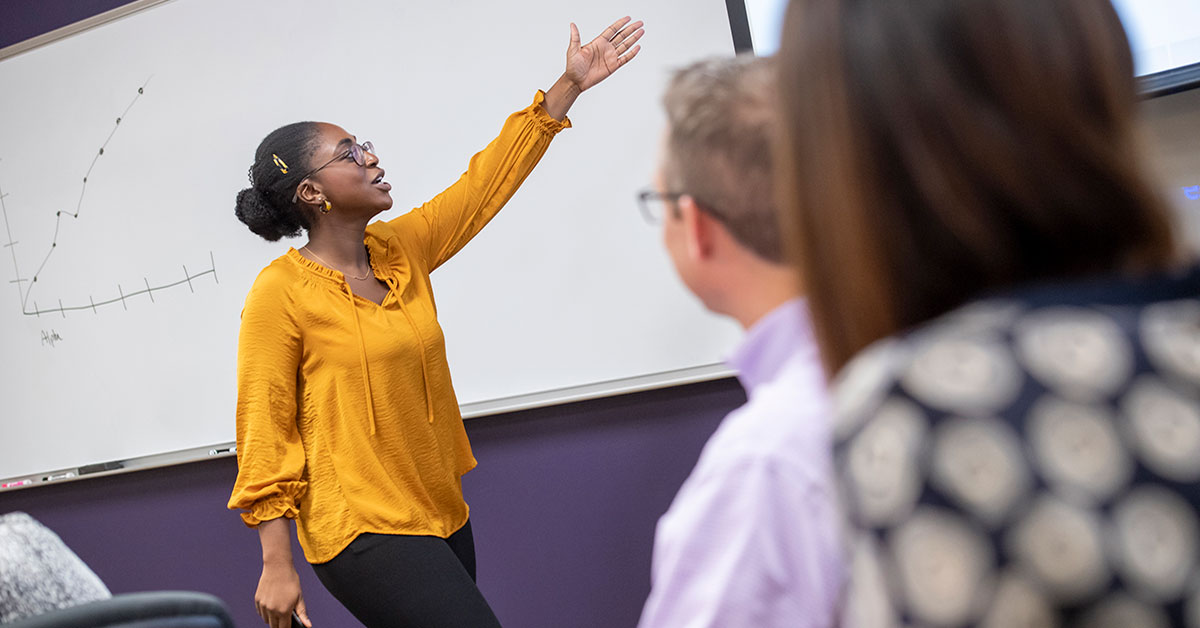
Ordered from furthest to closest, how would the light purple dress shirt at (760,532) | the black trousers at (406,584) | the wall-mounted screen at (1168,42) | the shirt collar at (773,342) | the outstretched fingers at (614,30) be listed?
the outstretched fingers at (614,30), the wall-mounted screen at (1168,42), the black trousers at (406,584), the shirt collar at (773,342), the light purple dress shirt at (760,532)

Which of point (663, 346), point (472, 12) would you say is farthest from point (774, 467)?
point (472, 12)

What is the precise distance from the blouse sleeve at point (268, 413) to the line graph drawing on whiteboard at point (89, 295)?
1.16m

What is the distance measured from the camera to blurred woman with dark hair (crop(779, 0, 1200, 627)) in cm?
43

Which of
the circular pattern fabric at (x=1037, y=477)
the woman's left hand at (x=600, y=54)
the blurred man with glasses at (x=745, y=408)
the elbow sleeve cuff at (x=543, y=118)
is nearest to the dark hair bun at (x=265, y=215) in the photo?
the elbow sleeve cuff at (x=543, y=118)

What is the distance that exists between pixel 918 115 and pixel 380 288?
1.56m

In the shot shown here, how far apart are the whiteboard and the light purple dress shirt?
1.69 metres

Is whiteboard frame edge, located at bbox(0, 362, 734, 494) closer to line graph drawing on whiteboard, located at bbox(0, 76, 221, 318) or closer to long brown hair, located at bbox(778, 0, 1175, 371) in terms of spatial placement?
line graph drawing on whiteboard, located at bbox(0, 76, 221, 318)

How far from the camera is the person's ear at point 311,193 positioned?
193 cm

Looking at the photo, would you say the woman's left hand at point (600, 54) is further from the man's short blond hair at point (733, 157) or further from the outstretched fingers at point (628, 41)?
the man's short blond hair at point (733, 157)

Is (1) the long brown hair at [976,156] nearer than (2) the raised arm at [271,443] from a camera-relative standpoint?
Yes

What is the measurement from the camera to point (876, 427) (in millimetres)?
458

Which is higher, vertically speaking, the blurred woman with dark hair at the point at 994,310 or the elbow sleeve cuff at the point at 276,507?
the blurred woman with dark hair at the point at 994,310

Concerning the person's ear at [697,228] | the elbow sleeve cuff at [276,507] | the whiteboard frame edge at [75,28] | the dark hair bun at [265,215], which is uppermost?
the whiteboard frame edge at [75,28]

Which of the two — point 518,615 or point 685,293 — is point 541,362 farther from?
point 518,615
